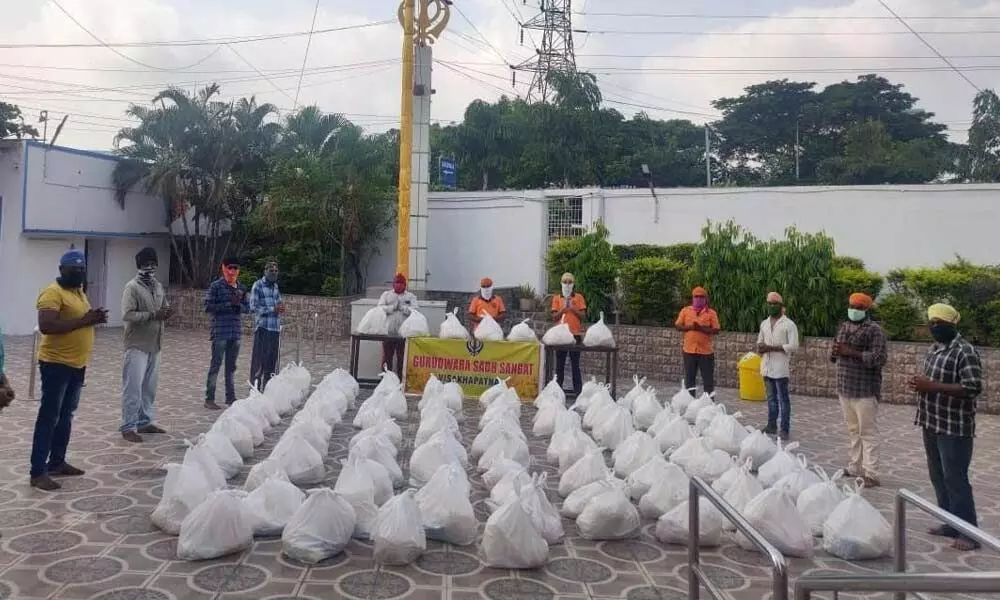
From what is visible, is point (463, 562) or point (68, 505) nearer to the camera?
point (463, 562)

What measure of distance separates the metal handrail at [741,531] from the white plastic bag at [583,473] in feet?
6.28

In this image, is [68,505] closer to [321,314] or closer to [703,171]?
[321,314]

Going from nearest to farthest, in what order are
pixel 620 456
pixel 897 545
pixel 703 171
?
1. pixel 897 545
2. pixel 620 456
3. pixel 703 171

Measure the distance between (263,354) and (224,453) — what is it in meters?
3.38

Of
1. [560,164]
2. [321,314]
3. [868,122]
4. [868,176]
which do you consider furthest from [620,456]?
[868,122]

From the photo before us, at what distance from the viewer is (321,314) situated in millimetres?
16172

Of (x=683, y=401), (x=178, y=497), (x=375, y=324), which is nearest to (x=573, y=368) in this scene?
(x=683, y=401)

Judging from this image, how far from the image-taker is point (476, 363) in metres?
9.59

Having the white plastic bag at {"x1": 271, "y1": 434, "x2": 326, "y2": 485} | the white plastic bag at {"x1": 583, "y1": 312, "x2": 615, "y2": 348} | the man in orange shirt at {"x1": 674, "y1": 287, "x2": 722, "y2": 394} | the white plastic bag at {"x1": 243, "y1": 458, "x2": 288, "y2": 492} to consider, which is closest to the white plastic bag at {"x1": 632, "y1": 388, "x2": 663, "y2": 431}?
the man in orange shirt at {"x1": 674, "y1": 287, "x2": 722, "y2": 394}

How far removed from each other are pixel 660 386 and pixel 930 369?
663cm

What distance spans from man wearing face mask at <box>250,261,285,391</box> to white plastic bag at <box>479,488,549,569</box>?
5.30 metres

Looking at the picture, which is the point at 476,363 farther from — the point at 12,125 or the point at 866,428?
the point at 12,125

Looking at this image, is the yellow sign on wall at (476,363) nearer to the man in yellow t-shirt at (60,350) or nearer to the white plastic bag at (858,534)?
the man in yellow t-shirt at (60,350)

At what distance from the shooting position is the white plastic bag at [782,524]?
4.68 meters
